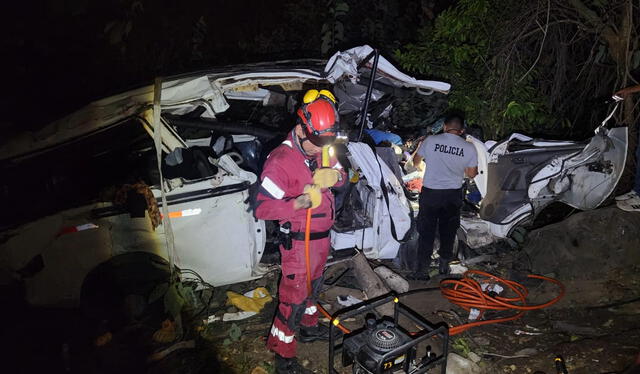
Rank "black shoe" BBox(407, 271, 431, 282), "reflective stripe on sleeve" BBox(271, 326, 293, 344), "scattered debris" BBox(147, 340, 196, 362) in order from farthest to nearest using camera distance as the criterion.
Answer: "black shoe" BBox(407, 271, 431, 282) → "scattered debris" BBox(147, 340, 196, 362) → "reflective stripe on sleeve" BBox(271, 326, 293, 344)

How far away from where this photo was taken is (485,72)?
6.41m

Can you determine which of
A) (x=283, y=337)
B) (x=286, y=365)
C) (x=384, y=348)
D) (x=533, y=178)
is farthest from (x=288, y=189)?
(x=533, y=178)

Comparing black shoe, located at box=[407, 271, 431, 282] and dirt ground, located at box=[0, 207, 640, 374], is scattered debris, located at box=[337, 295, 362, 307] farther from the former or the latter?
black shoe, located at box=[407, 271, 431, 282]

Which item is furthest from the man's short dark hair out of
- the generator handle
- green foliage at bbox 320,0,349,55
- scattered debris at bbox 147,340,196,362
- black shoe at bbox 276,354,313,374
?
green foliage at bbox 320,0,349,55

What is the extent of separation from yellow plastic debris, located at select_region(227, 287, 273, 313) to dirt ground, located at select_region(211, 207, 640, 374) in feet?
0.51

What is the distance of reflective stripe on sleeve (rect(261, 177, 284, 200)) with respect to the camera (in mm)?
3121

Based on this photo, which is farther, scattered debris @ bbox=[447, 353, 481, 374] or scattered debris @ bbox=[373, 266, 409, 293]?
scattered debris @ bbox=[373, 266, 409, 293]

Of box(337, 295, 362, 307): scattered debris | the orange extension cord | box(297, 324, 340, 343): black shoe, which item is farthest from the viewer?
box(337, 295, 362, 307): scattered debris

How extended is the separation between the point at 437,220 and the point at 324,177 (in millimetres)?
2320

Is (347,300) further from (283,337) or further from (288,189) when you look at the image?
(288,189)

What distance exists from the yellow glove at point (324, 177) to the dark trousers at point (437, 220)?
1990mm

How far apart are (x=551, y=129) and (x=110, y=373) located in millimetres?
7447

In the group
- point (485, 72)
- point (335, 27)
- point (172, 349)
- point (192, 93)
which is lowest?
point (172, 349)

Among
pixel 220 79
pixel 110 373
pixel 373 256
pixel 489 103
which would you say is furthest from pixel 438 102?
pixel 110 373
